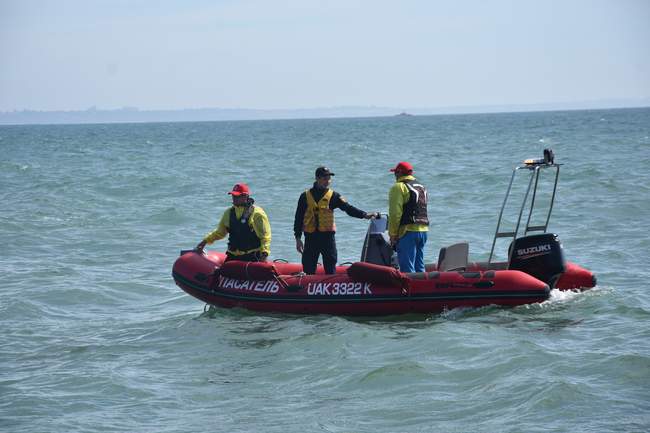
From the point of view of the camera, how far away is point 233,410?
6.49 m

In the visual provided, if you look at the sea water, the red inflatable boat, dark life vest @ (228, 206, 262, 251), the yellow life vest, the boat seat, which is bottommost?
the sea water

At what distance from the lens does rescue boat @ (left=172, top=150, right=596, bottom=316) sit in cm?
864

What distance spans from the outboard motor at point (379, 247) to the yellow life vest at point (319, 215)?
0.52 meters

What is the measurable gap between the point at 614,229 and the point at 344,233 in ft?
14.5

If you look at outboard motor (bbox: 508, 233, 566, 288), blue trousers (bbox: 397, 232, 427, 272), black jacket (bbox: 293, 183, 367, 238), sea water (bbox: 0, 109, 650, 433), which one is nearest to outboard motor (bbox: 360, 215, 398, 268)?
blue trousers (bbox: 397, 232, 427, 272)

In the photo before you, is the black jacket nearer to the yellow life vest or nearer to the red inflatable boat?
the yellow life vest

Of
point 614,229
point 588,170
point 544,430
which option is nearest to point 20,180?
point 588,170

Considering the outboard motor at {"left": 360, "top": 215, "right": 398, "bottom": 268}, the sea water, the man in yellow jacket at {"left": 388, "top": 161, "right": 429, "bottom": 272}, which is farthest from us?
the outboard motor at {"left": 360, "top": 215, "right": 398, "bottom": 268}

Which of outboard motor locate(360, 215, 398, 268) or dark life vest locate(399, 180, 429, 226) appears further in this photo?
outboard motor locate(360, 215, 398, 268)

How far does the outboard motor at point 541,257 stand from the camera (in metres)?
8.85

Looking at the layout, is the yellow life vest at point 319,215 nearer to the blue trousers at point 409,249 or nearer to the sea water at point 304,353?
the blue trousers at point 409,249

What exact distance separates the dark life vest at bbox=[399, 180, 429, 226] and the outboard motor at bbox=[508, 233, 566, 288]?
1010mm

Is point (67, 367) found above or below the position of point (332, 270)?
below

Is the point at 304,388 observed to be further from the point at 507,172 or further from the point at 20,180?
the point at 20,180
